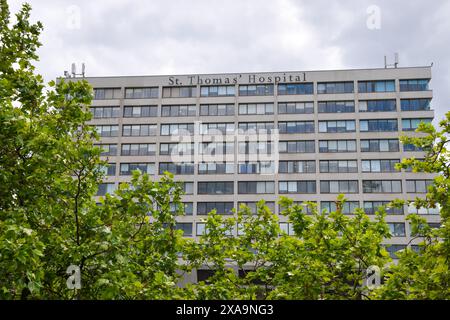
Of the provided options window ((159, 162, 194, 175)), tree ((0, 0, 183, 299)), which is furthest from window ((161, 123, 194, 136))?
tree ((0, 0, 183, 299))

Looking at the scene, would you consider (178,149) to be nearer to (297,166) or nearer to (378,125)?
(297,166)

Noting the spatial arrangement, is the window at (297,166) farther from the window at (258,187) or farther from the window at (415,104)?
the window at (415,104)

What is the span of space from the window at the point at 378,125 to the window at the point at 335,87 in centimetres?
509

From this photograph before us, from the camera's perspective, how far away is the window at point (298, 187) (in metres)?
68.2

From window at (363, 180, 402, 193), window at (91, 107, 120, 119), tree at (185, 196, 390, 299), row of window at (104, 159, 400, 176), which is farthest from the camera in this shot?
window at (91, 107, 120, 119)

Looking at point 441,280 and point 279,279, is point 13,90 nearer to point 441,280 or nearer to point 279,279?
point 279,279

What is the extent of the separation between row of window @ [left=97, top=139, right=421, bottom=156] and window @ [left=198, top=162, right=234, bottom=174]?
5.30ft

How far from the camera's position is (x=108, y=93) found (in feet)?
248

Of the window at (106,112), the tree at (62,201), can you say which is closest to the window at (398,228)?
the window at (106,112)

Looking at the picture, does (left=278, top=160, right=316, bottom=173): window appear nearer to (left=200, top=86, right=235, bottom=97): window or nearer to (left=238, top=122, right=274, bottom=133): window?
(left=238, top=122, right=274, bottom=133): window

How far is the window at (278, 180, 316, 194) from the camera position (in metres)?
68.2

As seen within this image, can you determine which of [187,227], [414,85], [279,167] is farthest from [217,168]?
[414,85]

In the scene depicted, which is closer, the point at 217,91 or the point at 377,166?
the point at 377,166

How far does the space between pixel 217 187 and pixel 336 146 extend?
56.4 ft
